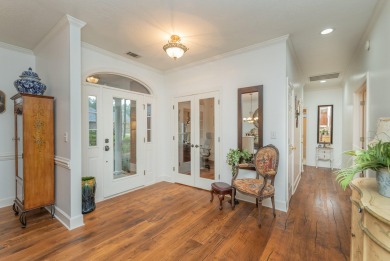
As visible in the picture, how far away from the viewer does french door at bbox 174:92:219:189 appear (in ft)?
12.7

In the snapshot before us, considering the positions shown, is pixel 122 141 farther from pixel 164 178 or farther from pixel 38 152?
pixel 164 178

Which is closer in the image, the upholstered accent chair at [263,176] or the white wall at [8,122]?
the upholstered accent chair at [263,176]

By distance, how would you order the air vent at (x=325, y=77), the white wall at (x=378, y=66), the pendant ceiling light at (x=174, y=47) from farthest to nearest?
the air vent at (x=325, y=77), the pendant ceiling light at (x=174, y=47), the white wall at (x=378, y=66)

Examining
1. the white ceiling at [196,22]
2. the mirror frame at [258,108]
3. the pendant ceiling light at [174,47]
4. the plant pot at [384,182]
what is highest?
the white ceiling at [196,22]

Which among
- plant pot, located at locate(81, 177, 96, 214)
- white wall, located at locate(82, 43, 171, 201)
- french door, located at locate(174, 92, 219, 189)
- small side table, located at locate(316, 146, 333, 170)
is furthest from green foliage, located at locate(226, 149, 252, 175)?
small side table, located at locate(316, 146, 333, 170)

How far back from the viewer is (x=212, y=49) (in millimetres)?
3398

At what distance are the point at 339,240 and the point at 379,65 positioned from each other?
2229 millimetres

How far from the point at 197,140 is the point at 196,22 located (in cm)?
235

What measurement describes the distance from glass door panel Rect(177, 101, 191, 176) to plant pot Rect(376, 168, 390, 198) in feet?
10.9

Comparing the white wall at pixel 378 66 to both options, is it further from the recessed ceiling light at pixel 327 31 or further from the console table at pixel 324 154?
the console table at pixel 324 154

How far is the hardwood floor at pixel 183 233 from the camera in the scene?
1.96m

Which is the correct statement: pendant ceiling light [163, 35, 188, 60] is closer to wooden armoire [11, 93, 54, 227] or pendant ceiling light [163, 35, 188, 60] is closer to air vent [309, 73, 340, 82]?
wooden armoire [11, 93, 54, 227]

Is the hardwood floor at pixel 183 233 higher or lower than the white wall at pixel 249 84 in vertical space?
lower

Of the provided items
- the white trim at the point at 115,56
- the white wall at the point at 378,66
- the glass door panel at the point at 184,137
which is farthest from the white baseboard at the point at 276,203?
the white trim at the point at 115,56
